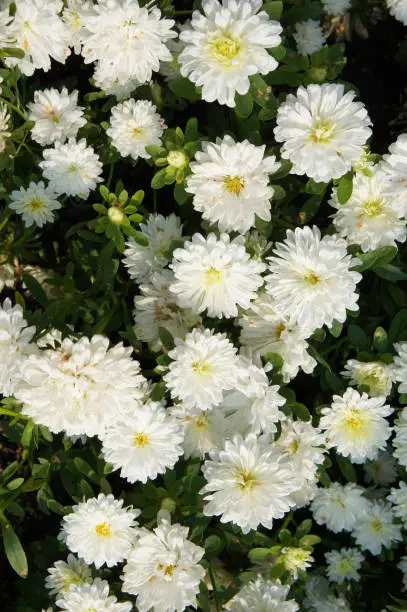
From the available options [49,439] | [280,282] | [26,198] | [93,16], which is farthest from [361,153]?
[49,439]

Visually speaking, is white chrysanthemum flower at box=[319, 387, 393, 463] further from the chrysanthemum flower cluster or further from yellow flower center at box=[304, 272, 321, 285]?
yellow flower center at box=[304, 272, 321, 285]

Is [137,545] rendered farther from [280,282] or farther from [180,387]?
[280,282]

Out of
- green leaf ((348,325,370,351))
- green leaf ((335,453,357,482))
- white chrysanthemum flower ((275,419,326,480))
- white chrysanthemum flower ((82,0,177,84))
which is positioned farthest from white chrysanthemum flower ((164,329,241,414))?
white chrysanthemum flower ((82,0,177,84))

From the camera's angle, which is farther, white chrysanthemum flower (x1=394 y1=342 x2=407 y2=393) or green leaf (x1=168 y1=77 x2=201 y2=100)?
green leaf (x1=168 y1=77 x2=201 y2=100)

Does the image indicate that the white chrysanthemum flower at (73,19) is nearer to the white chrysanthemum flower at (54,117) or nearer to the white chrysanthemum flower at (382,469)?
the white chrysanthemum flower at (54,117)

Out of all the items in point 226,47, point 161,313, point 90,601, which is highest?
point 226,47

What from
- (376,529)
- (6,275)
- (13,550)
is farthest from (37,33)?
(376,529)

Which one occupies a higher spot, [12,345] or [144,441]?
[12,345]

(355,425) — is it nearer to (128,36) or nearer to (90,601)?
(90,601)
